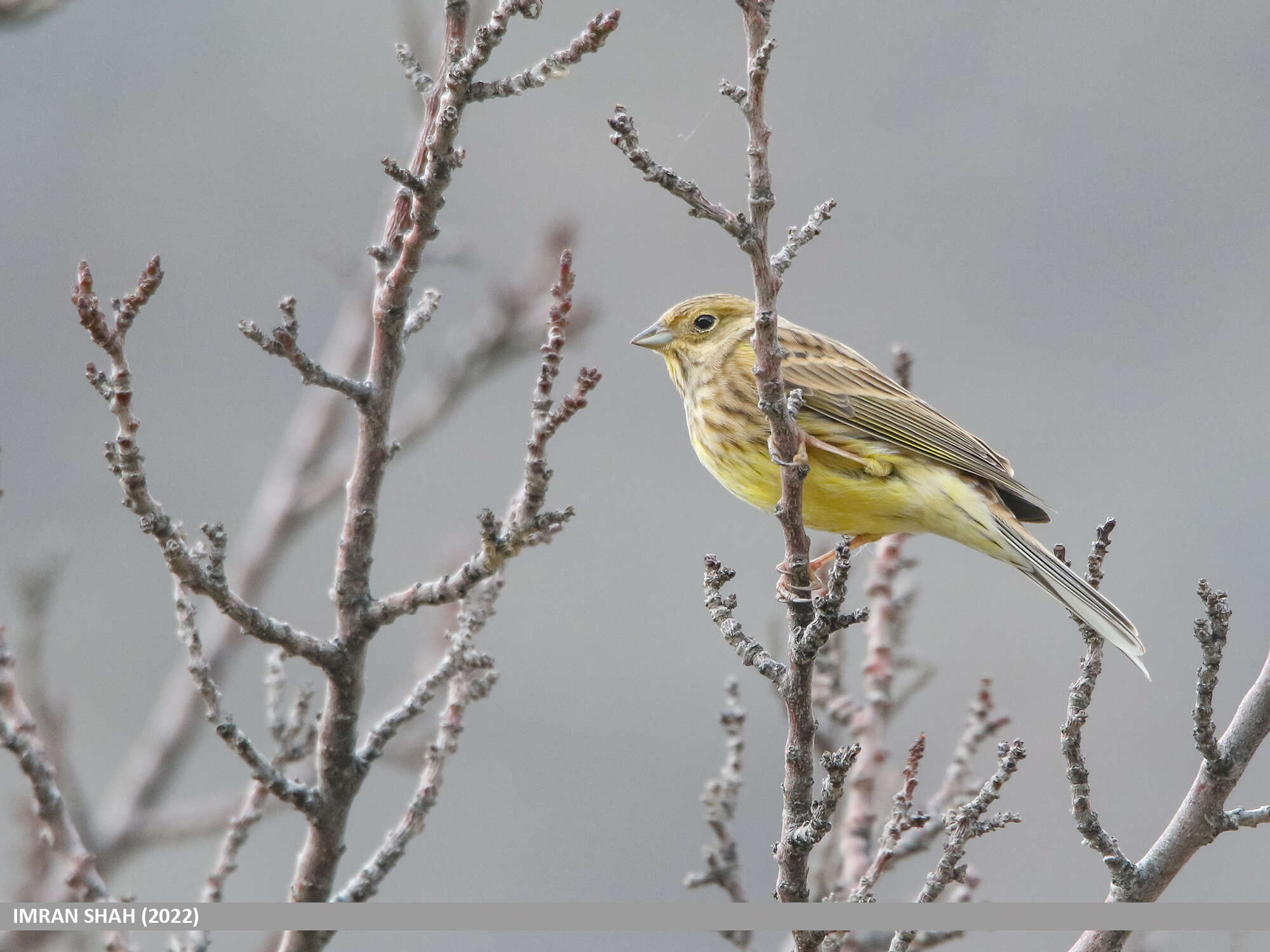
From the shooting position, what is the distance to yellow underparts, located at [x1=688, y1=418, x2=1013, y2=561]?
4301mm

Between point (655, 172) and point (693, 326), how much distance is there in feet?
8.96

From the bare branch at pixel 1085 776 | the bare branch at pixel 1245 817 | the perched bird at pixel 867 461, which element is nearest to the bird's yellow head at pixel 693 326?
the perched bird at pixel 867 461

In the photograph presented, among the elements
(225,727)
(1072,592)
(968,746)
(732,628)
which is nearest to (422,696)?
(225,727)

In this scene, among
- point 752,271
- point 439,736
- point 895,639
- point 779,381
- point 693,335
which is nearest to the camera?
point 752,271

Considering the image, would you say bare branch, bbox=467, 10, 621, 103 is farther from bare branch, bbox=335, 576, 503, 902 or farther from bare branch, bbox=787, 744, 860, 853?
bare branch, bbox=787, 744, 860, 853

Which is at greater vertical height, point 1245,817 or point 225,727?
point 225,727

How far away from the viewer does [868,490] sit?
4.31m

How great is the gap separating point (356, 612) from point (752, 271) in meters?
1.13

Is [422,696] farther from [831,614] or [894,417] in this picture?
[894,417]

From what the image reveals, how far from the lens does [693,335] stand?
504cm

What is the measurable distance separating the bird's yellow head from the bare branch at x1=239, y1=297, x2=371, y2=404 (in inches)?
89.1

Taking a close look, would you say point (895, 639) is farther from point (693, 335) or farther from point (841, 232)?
point (841, 232)

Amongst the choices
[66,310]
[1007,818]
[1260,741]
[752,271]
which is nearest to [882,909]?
[1007,818]

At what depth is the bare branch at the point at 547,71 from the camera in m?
2.66
